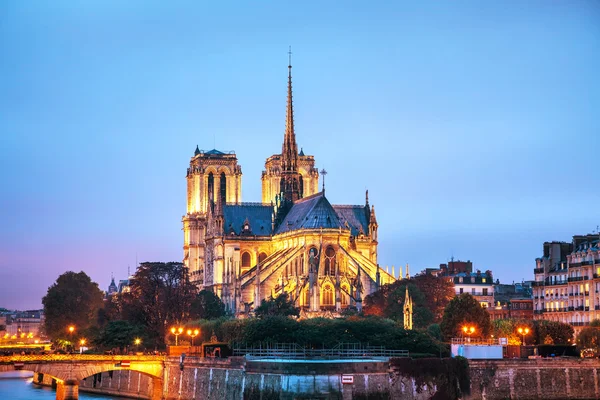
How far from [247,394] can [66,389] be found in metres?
12.9

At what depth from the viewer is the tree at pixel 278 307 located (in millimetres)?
117244

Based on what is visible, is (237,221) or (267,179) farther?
(267,179)

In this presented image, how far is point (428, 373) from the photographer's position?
7056 cm

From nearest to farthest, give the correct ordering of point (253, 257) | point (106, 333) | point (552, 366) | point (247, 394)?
point (247, 394) → point (552, 366) → point (106, 333) → point (253, 257)

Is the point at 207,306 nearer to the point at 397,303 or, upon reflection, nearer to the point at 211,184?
the point at 397,303

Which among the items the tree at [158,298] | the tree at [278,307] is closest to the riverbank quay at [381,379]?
the tree at [158,298]

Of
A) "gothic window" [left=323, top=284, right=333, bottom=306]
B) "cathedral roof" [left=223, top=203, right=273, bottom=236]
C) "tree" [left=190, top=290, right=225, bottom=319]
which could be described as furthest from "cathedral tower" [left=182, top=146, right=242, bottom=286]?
"gothic window" [left=323, top=284, right=333, bottom=306]

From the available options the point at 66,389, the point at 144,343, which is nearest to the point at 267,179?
the point at 144,343

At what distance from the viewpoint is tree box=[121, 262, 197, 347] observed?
356 ft

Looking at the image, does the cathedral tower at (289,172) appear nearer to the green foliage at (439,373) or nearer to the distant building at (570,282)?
the distant building at (570,282)

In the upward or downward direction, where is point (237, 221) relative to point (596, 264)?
upward

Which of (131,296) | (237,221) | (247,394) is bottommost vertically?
(247,394)

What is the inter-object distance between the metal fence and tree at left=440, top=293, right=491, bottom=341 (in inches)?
453

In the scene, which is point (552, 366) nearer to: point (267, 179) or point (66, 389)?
point (66, 389)
